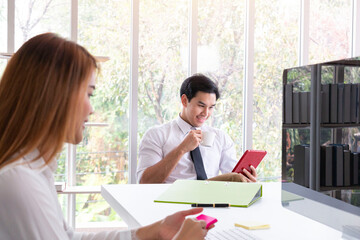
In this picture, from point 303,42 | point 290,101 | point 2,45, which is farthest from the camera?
point 303,42

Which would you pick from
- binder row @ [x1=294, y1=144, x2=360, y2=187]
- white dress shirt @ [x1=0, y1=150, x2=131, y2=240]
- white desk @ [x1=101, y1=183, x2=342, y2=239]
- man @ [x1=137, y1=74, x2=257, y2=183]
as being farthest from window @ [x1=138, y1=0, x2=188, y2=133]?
white dress shirt @ [x1=0, y1=150, x2=131, y2=240]

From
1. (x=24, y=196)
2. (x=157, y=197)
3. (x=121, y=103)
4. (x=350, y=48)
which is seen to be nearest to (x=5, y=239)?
(x=24, y=196)

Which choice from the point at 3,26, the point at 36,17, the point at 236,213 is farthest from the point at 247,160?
the point at 3,26

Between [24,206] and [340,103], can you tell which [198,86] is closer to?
[340,103]

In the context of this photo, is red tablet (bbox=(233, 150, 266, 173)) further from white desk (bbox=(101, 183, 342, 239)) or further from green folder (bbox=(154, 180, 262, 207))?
green folder (bbox=(154, 180, 262, 207))

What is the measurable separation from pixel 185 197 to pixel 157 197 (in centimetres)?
15

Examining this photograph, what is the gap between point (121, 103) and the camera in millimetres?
3432

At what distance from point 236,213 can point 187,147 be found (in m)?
1.30

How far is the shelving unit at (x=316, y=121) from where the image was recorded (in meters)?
1.20

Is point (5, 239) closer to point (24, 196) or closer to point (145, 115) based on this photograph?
point (24, 196)

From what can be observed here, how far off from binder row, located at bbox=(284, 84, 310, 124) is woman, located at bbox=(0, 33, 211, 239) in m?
0.64

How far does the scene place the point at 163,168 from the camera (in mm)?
2828

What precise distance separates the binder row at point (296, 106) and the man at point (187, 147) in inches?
55.9

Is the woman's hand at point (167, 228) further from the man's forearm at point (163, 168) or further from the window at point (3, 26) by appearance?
the window at point (3, 26)
